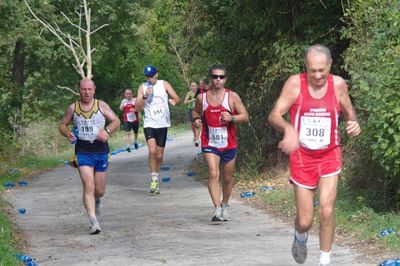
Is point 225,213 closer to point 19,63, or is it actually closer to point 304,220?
point 304,220

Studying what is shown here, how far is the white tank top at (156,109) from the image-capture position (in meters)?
14.4

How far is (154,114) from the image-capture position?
14.4m

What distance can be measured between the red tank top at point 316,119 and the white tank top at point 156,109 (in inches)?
299

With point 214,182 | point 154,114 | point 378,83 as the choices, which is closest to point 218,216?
point 214,182

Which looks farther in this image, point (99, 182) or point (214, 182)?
point (214, 182)

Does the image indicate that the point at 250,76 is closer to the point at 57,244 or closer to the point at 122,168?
the point at 122,168

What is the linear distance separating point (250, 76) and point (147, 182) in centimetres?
320

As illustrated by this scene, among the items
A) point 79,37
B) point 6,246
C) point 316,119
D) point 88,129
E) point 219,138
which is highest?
point 79,37

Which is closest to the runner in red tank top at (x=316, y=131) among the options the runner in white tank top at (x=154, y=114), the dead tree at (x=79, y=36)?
the runner in white tank top at (x=154, y=114)

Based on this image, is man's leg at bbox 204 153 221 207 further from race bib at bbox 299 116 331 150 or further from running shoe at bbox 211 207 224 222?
race bib at bbox 299 116 331 150

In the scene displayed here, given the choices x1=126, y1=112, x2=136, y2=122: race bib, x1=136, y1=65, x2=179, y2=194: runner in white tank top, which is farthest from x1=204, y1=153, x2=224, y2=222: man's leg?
x1=126, y1=112, x2=136, y2=122: race bib

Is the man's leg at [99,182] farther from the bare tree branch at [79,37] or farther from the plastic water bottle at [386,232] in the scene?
the bare tree branch at [79,37]

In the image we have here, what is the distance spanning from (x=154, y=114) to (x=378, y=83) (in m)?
5.69

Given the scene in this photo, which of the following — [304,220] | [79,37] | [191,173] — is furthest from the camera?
[79,37]
